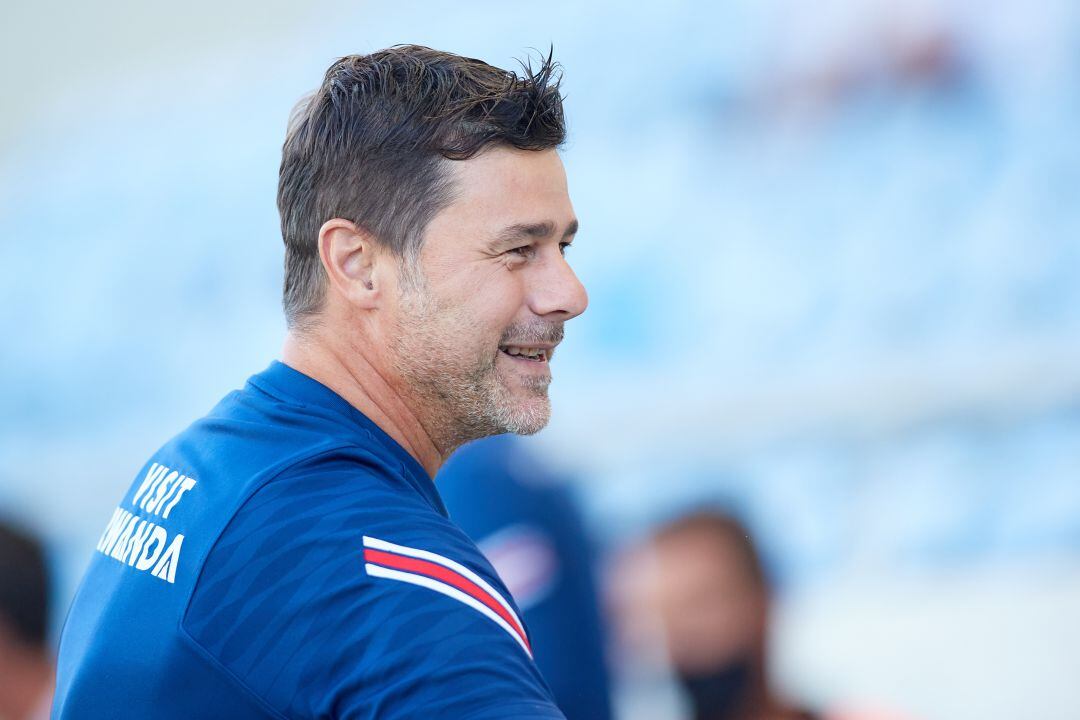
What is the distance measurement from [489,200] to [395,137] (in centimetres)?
11

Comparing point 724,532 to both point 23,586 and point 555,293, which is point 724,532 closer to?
point 555,293

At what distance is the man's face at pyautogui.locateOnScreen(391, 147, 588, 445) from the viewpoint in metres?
1.10

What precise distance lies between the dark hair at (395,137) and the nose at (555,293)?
0.13m

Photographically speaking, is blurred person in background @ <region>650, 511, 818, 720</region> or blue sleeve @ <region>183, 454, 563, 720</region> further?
blurred person in background @ <region>650, 511, 818, 720</region>

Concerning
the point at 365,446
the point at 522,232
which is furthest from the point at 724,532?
the point at 365,446

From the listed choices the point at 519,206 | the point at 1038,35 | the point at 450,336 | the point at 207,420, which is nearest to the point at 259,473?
the point at 207,420

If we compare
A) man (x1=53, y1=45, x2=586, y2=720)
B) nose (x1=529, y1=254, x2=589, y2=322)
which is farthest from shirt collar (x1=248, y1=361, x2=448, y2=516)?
nose (x1=529, y1=254, x2=589, y2=322)

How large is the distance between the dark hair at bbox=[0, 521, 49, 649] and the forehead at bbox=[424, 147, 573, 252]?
6.58 feet

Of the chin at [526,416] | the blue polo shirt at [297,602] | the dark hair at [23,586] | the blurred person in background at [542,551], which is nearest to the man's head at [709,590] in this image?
the blurred person in background at [542,551]

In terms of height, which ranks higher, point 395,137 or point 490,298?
point 395,137

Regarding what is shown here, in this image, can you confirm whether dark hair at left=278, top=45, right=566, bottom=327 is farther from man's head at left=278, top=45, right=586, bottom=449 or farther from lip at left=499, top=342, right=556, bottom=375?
lip at left=499, top=342, right=556, bottom=375

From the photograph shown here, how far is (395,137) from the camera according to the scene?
1.10 m

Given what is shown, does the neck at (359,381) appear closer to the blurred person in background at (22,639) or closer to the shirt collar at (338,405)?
the shirt collar at (338,405)

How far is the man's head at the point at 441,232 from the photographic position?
1.10 metres
